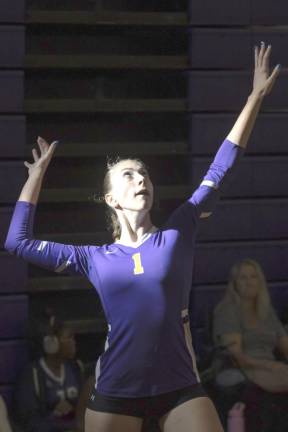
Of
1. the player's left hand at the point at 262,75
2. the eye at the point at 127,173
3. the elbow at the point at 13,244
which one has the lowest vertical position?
the elbow at the point at 13,244

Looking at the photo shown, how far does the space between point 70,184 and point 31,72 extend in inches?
35.4

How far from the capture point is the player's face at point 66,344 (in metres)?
7.71

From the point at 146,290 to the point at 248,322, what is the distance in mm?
3483

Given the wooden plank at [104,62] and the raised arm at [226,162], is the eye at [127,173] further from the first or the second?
the wooden plank at [104,62]

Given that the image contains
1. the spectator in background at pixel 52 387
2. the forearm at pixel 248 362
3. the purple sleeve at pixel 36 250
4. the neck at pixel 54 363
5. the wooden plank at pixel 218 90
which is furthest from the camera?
the wooden plank at pixel 218 90

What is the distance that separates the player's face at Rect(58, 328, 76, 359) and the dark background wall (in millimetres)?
841

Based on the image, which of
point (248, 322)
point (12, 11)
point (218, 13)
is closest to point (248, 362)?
point (248, 322)

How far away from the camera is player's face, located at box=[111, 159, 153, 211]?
16.1 ft

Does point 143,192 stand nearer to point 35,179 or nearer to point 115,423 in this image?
point 35,179

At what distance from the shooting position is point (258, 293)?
8.12m

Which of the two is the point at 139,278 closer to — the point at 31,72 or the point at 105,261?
the point at 105,261

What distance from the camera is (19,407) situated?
7629 millimetres

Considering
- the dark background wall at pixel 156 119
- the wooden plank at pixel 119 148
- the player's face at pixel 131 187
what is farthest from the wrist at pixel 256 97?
the wooden plank at pixel 119 148

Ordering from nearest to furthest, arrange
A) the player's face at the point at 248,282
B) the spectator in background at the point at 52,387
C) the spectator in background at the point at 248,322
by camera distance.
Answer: the spectator in background at the point at 52,387 → the spectator in background at the point at 248,322 → the player's face at the point at 248,282
